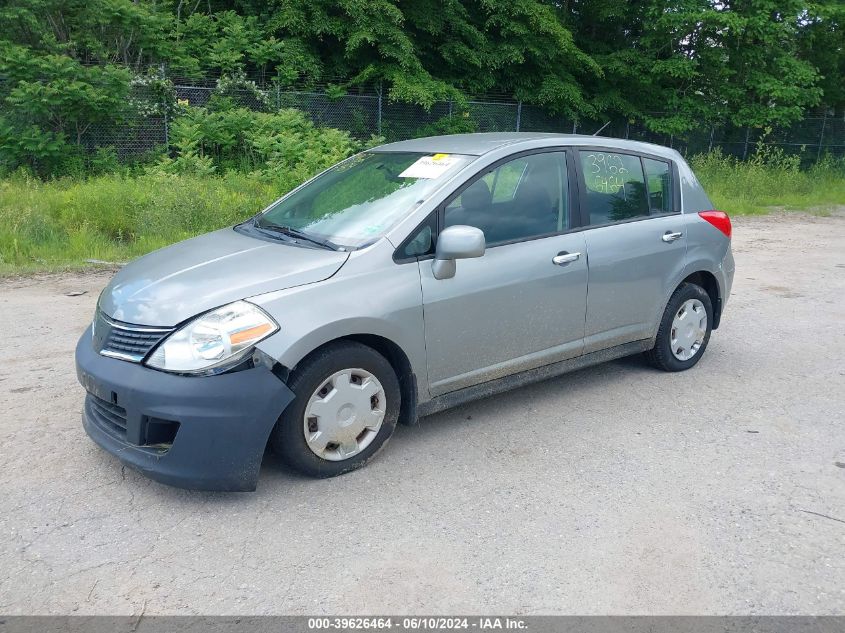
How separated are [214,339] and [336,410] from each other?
0.70 meters

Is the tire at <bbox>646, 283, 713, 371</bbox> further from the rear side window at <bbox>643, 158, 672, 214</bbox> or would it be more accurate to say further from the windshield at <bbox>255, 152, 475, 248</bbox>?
the windshield at <bbox>255, 152, 475, 248</bbox>

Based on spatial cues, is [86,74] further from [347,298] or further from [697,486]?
[697,486]

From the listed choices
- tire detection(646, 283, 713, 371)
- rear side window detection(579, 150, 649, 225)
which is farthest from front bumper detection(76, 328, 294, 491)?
tire detection(646, 283, 713, 371)

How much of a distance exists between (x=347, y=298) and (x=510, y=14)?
1910 cm

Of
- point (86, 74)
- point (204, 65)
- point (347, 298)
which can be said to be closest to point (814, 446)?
point (347, 298)

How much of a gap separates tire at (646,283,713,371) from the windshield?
79.3 inches

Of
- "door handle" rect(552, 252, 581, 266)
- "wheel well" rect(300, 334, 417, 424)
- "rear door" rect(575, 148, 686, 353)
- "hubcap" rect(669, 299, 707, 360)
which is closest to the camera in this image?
"wheel well" rect(300, 334, 417, 424)

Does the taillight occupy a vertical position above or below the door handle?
above

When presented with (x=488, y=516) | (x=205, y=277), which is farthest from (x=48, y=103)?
(x=488, y=516)

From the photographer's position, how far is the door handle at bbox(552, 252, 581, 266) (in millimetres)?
4785

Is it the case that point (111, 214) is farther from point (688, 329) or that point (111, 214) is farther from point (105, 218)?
point (688, 329)

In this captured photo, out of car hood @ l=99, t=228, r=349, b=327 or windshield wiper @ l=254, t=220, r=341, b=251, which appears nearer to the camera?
car hood @ l=99, t=228, r=349, b=327

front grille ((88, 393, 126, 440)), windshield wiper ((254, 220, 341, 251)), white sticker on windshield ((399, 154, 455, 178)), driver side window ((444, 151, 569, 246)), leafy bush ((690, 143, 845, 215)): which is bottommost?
front grille ((88, 393, 126, 440))

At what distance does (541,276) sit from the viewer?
4703mm
